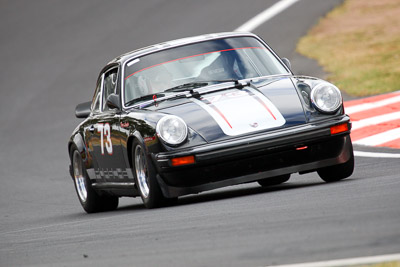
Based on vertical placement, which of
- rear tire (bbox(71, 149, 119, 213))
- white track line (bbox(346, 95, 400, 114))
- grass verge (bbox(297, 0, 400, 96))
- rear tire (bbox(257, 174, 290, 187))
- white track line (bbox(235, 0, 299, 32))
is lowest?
grass verge (bbox(297, 0, 400, 96))

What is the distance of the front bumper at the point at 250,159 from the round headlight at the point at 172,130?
0.34 ft

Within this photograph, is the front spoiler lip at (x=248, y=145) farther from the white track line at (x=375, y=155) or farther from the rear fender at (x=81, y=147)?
the rear fender at (x=81, y=147)

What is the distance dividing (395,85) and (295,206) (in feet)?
28.2

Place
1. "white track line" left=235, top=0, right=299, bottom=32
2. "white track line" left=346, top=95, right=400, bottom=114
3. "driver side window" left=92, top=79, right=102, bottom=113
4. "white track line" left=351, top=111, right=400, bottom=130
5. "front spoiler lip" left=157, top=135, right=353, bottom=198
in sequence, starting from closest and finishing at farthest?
"front spoiler lip" left=157, top=135, right=353, bottom=198 < "driver side window" left=92, top=79, right=102, bottom=113 < "white track line" left=351, top=111, right=400, bottom=130 < "white track line" left=346, top=95, right=400, bottom=114 < "white track line" left=235, top=0, right=299, bottom=32

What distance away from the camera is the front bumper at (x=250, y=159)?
7.39 metres

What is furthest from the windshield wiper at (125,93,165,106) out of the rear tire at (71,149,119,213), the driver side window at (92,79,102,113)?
the rear tire at (71,149,119,213)

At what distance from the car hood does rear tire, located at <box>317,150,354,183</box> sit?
0.66m

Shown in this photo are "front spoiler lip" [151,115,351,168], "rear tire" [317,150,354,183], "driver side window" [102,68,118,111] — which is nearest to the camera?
"front spoiler lip" [151,115,351,168]

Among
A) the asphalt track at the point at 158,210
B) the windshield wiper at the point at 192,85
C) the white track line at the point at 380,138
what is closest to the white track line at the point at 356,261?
the asphalt track at the point at 158,210

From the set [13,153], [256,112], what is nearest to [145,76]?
[256,112]

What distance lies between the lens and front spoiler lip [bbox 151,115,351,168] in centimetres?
738

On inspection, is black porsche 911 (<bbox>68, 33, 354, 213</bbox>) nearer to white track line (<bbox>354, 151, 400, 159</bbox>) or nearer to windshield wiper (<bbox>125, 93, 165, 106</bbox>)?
windshield wiper (<bbox>125, 93, 165, 106</bbox>)

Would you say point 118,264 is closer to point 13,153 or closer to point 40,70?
point 13,153

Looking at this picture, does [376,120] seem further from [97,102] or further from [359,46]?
[359,46]
